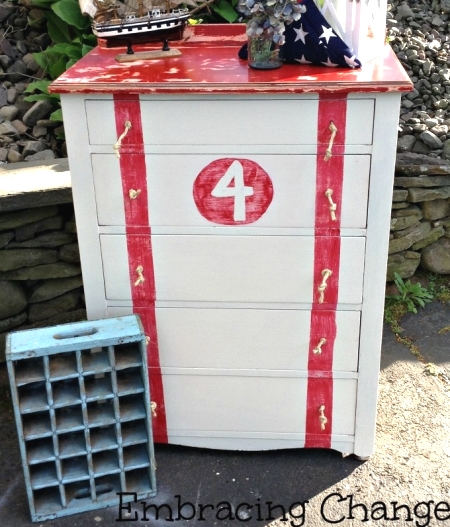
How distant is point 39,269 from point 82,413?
0.83m

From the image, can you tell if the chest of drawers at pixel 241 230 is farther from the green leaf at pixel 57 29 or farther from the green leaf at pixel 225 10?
the green leaf at pixel 57 29

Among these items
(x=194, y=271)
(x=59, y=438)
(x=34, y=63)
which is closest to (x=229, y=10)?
(x=34, y=63)

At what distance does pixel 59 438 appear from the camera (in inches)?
101

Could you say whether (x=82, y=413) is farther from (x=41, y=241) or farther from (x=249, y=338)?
(x=41, y=241)

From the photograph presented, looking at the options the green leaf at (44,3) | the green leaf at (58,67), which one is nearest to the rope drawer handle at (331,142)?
the green leaf at (58,67)

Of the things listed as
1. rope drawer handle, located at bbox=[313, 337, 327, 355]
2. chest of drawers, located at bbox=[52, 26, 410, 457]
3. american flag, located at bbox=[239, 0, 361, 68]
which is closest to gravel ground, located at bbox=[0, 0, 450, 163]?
chest of drawers, located at bbox=[52, 26, 410, 457]

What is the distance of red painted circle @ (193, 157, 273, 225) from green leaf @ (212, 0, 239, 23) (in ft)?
5.15

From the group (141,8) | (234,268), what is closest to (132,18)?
(141,8)

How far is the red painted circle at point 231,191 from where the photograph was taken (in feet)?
7.54

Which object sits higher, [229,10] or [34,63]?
[229,10]

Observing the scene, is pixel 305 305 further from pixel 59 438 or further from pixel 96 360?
pixel 59 438

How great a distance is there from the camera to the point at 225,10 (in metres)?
3.62

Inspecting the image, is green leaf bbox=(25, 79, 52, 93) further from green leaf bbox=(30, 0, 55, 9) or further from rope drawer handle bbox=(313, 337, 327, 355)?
rope drawer handle bbox=(313, 337, 327, 355)

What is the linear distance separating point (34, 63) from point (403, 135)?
6.60 ft
